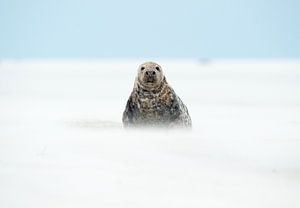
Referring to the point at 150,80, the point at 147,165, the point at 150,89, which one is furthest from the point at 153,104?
the point at 147,165

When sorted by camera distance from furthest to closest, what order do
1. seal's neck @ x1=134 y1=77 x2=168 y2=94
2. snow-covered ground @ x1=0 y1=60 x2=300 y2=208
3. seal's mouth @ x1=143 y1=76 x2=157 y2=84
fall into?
seal's neck @ x1=134 y1=77 x2=168 y2=94 → seal's mouth @ x1=143 y1=76 x2=157 y2=84 → snow-covered ground @ x1=0 y1=60 x2=300 y2=208

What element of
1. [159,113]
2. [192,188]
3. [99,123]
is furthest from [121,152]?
[99,123]

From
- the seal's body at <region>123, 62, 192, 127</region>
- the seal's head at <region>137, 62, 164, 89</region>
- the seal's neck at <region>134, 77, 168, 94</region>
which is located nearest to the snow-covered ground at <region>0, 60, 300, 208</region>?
the seal's body at <region>123, 62, 192, 127</region>

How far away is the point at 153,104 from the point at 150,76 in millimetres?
350

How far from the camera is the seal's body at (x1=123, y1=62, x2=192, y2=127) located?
944cm

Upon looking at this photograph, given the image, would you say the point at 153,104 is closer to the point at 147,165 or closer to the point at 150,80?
the point at 150,80

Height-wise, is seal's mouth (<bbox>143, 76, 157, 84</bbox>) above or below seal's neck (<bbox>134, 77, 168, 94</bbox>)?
above

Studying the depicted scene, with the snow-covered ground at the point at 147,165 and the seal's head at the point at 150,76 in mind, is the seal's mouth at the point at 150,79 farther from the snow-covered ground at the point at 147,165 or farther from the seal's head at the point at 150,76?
the snow-covered ground at the point at 147,165

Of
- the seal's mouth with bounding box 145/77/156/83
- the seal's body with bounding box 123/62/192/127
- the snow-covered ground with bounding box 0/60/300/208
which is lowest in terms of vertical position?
the snow-covered ground with bounding box 0/60/300/208

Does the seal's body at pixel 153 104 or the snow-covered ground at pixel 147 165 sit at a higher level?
the seal's body at pixel 153 104

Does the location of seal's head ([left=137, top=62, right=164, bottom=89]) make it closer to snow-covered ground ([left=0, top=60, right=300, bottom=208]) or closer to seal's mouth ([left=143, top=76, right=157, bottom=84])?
seal's mouth ([left=143, top=76, right=157, bottom=84])

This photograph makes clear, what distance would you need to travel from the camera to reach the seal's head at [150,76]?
9.41 metres

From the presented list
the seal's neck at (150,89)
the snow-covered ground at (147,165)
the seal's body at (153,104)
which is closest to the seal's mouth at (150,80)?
the seal's body at (153,104)

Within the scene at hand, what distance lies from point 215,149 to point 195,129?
2378mm
